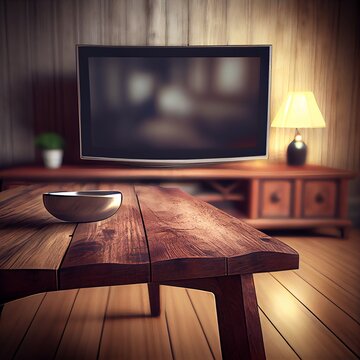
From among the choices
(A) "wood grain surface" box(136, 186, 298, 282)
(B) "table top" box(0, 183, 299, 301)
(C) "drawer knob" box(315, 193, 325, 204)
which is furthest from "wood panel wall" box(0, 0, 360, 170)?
(A) "wood grain surface" box(136, 186, 298, 282)

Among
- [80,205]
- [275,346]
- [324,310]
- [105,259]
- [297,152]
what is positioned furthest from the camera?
[297,152]

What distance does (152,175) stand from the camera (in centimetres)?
257

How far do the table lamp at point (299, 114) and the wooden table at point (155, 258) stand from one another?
5.91 ft

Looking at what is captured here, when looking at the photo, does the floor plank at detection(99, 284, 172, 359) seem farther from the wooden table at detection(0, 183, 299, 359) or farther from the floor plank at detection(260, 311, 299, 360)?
the wooden table at detection(0, 183, 299, 359)

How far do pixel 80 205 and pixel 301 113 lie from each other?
204 centimetres

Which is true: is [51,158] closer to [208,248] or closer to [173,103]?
[173,103]

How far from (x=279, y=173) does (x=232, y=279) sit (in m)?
1.84

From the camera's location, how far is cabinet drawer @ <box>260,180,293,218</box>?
2.65m

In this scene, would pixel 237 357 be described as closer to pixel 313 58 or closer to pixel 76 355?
pixel 76 355

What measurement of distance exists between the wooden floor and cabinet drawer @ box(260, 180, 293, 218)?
687mm

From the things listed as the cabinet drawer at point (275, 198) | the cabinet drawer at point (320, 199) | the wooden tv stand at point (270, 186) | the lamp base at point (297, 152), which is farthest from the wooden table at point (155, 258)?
the lamp base at point (297, 152)

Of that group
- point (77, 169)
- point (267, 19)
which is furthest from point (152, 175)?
point (267, 19)

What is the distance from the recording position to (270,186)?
265 centimetres

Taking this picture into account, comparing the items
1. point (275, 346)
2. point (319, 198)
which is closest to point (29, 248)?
point (275, 346)
